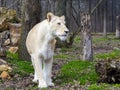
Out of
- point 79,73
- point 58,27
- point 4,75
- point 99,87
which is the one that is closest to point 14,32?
point 79,73

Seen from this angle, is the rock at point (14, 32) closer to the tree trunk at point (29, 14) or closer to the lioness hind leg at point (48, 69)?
the tree trunk at point (29, 14)

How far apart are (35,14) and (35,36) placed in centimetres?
296

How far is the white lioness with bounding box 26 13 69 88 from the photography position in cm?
823

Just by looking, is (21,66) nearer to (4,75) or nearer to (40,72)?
(4,75)

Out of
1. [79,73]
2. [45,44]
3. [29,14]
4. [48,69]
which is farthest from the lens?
[29,14]

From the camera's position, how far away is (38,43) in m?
8.45

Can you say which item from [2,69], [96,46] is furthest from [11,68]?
[96,46]

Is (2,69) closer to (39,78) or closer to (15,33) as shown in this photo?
(39,78)

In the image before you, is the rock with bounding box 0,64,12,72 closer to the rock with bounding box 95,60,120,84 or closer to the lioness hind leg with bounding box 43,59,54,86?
the lioness hind leg with bounding box 43,59,54,86

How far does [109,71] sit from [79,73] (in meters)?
1.50

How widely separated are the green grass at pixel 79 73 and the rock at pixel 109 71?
409 mm

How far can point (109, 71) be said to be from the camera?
8438mm

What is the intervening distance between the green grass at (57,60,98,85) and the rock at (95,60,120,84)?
409 mm

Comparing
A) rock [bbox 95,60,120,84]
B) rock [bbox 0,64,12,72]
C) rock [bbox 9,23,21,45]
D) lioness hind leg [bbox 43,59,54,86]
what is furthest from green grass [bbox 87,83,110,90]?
rock [bbox 9,23,21,45]
